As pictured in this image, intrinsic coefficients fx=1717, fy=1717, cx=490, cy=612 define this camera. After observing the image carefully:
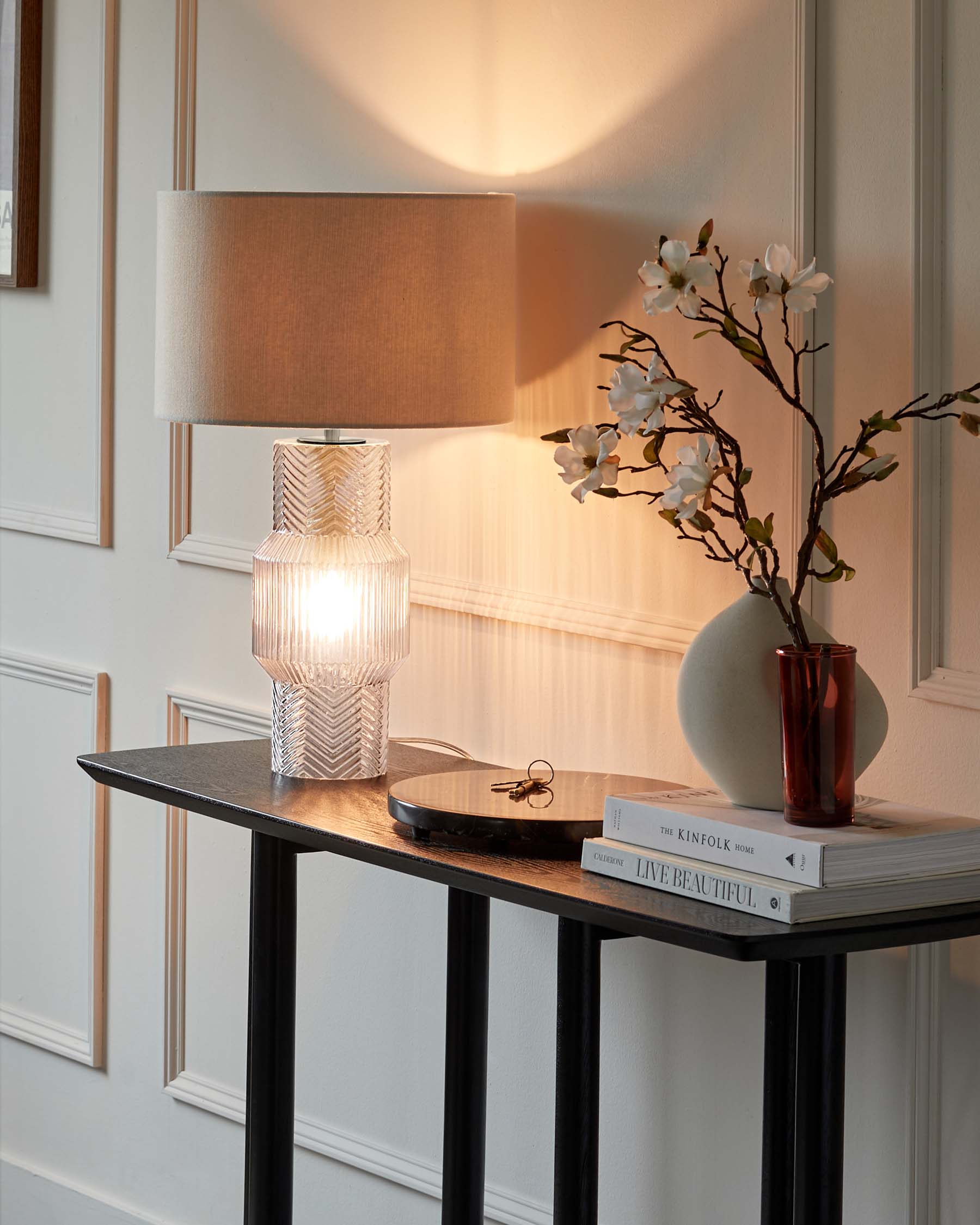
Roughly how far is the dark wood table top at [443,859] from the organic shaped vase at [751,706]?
0.43 feet

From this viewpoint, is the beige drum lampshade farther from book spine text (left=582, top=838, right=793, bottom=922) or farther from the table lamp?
book spine text (left=582, top=838, right=793, bottom=922)

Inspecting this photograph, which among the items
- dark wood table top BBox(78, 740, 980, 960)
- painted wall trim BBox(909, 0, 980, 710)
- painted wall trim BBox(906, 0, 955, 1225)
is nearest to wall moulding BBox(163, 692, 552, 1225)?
dark wood table top BBox(78, 740, 980, 960)

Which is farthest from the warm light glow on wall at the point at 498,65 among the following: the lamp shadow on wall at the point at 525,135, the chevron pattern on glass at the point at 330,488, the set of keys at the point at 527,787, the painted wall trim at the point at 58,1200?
the painted wall trim at the point at 58,1200

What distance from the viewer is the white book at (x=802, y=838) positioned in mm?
1308

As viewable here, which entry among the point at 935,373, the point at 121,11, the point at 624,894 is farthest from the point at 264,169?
the point at 624,894

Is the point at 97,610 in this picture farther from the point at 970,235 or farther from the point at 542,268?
the point at 970,235

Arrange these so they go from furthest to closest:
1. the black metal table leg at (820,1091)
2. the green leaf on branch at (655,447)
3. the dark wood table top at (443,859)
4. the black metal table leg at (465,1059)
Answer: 1. the black metal table leg at (465,1059)
2. the green leaf on branch at (655,447)
3. the black metal table leg at (820,1091)
4. the dark wood table top at (443,859)

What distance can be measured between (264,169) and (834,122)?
34.2 inches

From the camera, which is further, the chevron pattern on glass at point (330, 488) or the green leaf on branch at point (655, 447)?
the chevron pattern on glass at point (330, 488)

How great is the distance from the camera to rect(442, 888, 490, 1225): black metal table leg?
1.80 metres

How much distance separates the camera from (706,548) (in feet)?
5.87

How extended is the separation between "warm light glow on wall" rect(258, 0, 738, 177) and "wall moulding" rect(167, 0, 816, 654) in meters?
0.15

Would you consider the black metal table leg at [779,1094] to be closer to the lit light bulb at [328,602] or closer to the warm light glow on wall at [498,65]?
the lit light bulb at [328,602]

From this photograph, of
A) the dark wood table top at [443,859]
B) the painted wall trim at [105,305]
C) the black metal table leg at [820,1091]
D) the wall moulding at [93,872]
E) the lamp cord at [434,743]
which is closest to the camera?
the dark wood table top at [443,859]
